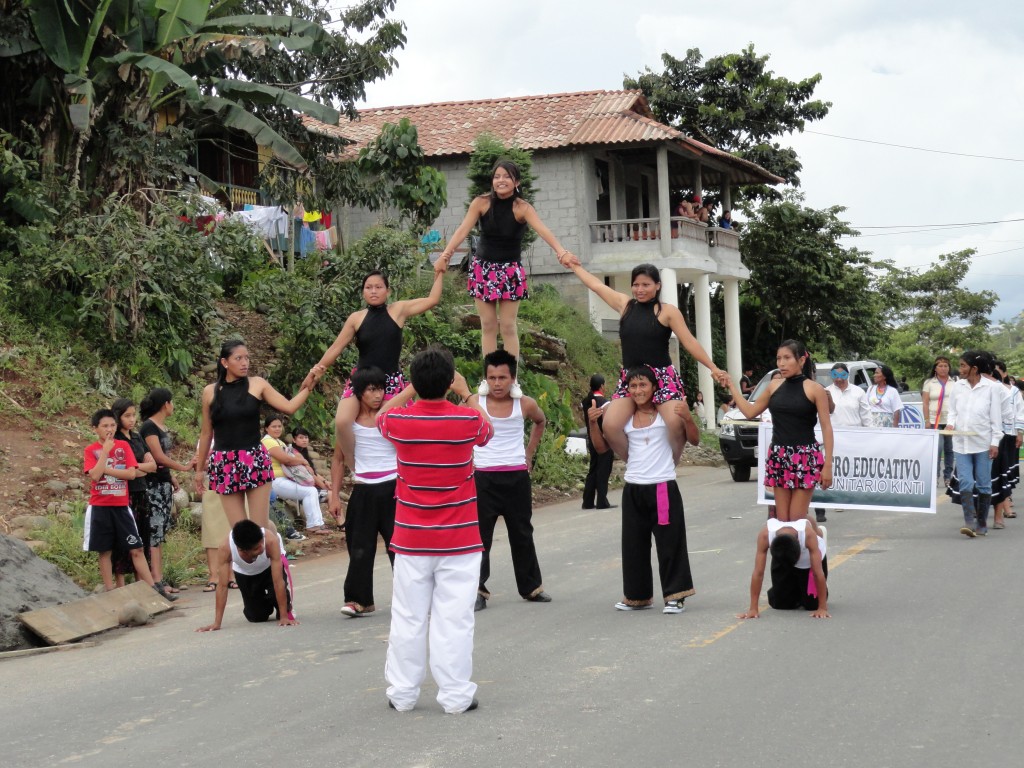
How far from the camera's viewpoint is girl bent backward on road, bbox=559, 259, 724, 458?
9.06 meters

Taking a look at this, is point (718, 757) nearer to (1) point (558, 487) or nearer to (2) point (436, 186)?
(1) point (558, 487)

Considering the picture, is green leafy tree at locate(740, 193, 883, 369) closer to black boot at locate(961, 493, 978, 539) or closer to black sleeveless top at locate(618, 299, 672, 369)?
black boot at locate(961, 493, 978, 539)

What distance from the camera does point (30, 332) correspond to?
17.4 m

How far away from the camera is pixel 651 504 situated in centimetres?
907

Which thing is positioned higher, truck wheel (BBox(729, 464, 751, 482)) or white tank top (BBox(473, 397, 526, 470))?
white tank top (BBox(473, 397, 526, 470))

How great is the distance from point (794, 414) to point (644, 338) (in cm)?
133

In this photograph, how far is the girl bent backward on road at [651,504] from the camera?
9.01 m

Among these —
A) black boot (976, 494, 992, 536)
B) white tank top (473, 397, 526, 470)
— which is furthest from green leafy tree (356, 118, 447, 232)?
white tank top (473, 397, 526, 470)

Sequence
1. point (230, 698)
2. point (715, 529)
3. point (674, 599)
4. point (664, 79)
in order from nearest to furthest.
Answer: point (230, 698)
point (674, 599)
point (715, 529)
point (664, 79)

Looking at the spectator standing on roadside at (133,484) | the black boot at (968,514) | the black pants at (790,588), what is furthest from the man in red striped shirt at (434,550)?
the black boot at (968,514)

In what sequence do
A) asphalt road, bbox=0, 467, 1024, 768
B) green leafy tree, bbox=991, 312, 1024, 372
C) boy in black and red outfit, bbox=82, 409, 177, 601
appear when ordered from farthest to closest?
green leafy tree, bbox=991, 312, 1024, 372
boy in black and red outfit, bbox=82, 409, 177, 601
asphalt road, bbox=0, 467, 1024, 768

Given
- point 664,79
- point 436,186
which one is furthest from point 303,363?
point 664,79

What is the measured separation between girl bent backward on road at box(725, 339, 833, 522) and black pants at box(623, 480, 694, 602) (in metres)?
0.82

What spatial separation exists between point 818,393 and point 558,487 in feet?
39.1
